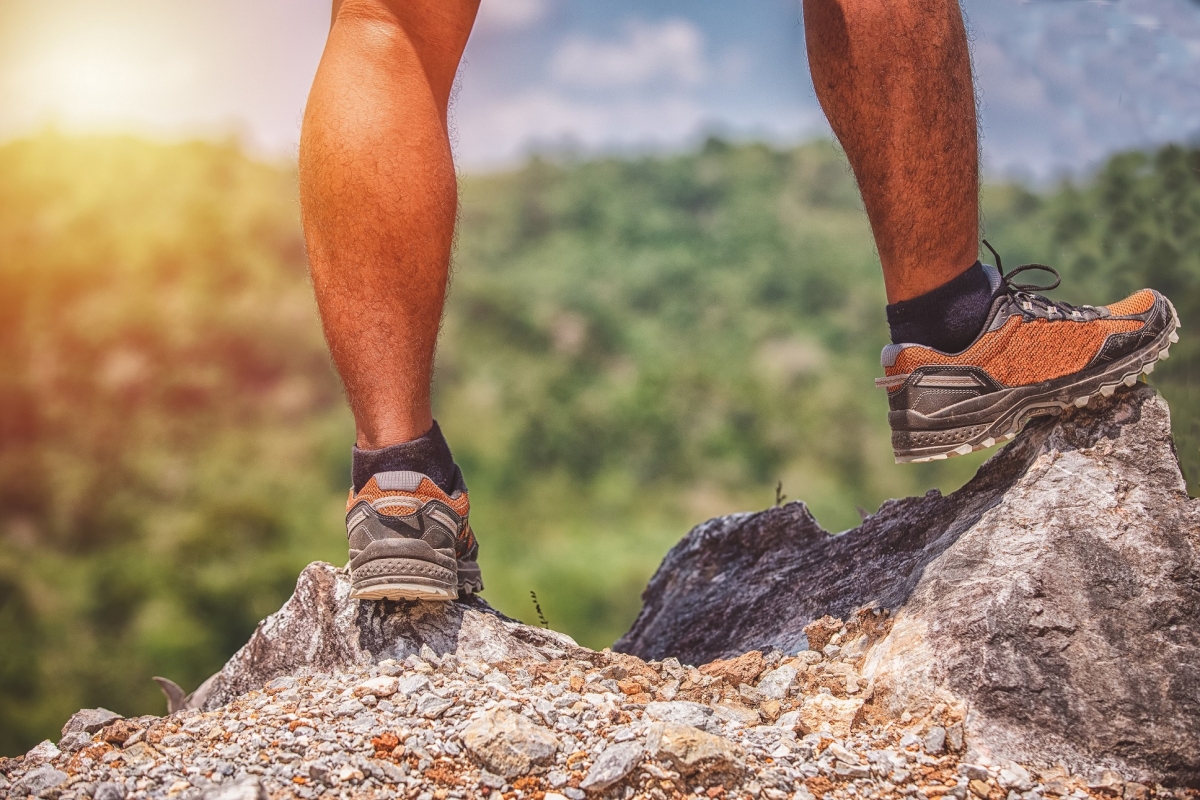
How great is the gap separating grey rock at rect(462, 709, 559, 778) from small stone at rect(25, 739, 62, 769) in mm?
691

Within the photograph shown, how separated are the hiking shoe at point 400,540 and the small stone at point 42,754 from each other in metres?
0.51

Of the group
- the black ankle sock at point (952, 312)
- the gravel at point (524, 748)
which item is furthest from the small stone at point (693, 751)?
the black ankle sock at point (952, 312)

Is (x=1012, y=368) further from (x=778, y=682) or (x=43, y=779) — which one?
(x=43, y=779)

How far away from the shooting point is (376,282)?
5.14 ft

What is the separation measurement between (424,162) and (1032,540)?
1.22 meters

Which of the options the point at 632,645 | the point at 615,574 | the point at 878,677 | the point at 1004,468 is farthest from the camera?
the point at 615,574

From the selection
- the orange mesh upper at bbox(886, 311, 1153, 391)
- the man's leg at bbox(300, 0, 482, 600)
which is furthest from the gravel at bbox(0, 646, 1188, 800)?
Answer: the orange mesh upper at bbox(886, 311, 1153, 391)

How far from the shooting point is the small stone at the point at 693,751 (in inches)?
49.0

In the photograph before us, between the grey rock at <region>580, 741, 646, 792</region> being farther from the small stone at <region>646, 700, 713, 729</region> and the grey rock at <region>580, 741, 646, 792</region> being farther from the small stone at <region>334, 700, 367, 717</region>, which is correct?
the small stone at <region>334, 700, 367, 717</region>

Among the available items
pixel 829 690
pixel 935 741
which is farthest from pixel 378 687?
pixel 935 741

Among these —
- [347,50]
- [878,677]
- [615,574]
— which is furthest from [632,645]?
[615,574]

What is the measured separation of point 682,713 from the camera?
138 centimetres

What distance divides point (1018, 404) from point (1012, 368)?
69 millimetres

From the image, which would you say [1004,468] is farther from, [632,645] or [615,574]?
[615,574]
